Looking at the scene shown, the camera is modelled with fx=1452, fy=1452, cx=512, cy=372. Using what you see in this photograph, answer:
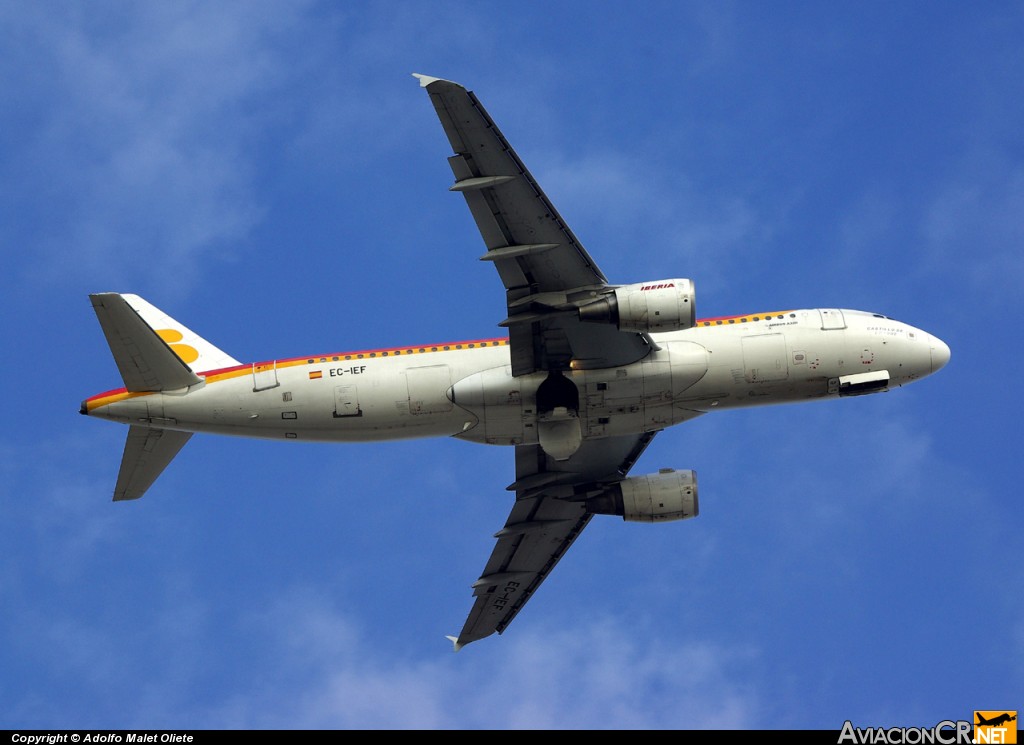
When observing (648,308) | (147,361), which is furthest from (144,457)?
(648,308)

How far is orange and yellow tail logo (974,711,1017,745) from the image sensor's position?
147 feet

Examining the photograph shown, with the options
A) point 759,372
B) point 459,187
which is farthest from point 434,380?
point 759,372

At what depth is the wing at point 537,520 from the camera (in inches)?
2414

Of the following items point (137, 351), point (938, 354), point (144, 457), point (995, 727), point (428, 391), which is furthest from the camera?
point (938, 354)

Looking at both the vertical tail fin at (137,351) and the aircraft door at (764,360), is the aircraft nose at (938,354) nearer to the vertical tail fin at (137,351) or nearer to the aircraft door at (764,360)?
the aircraft door at (764,360)

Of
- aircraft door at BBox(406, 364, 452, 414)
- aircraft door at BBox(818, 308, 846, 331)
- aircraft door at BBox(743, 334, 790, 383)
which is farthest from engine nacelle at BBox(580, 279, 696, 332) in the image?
aircraft door at BBox(818, 308, 846, 331)

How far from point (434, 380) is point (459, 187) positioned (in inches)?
335

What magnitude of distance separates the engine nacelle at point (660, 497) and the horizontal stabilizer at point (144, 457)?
18.2 metres

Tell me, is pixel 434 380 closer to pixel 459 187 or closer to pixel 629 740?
pixel 459 187

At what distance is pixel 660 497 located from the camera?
6003 centimetres

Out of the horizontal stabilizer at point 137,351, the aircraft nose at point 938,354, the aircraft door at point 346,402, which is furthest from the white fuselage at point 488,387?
the aircraft nose at point 938,354

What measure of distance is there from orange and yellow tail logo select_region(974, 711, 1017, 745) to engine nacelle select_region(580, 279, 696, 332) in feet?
53.3

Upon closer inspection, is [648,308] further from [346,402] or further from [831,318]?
[346,402]

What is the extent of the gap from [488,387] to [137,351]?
12705 mm
